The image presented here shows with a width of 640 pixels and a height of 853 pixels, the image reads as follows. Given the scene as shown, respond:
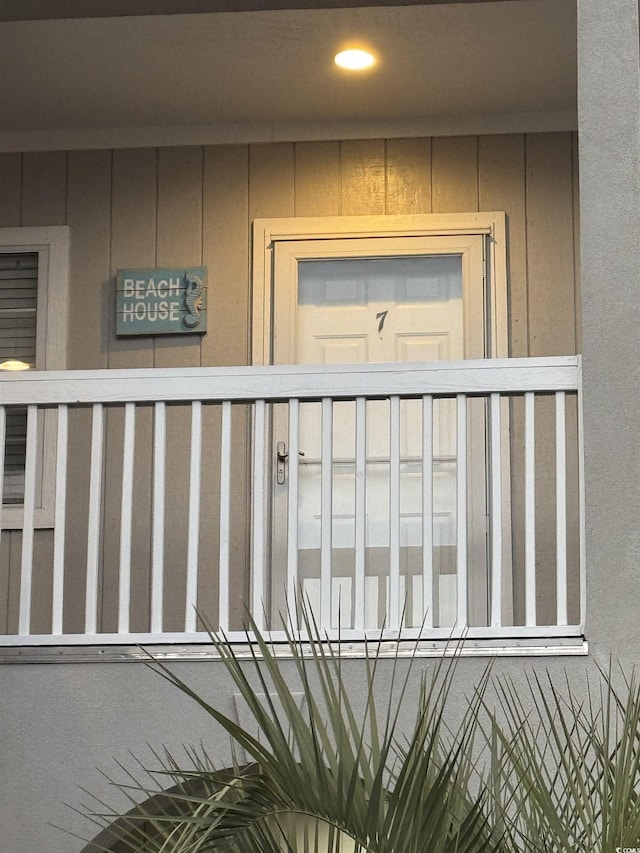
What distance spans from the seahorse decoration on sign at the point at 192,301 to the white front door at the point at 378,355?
347 mm

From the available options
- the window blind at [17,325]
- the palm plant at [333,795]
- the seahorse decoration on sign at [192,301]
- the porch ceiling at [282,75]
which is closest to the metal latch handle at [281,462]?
the seahorse decoration on sign at [192,301]

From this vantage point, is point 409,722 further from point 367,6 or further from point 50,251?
point 50,251

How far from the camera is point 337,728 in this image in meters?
2.38

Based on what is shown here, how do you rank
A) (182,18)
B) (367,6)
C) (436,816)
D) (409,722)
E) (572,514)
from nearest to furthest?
(436,816)
(409,722)
(367,6)
(182,18)
(572,514)

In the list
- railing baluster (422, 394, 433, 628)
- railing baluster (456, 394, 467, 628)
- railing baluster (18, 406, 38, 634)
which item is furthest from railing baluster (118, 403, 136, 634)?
railing baluster (456, 394, 467, 628)

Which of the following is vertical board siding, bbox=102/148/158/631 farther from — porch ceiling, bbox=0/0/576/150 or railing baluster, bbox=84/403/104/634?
railing baluster, bbox=84/403/104/634

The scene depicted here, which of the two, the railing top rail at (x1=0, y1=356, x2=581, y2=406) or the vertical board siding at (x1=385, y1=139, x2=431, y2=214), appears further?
the vertical board siding at (x1=385, y1=139, x2=431, y2=214)

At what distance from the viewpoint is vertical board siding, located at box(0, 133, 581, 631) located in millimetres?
5855

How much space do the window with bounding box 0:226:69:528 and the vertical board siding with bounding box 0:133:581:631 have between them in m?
0.07

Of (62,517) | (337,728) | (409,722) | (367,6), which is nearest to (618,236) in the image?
(367,6)

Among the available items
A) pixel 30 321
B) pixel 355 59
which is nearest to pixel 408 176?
pixel 355 59

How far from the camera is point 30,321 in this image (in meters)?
6.08

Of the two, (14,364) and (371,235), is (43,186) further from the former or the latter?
(371,235)

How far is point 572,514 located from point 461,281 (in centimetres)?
116
